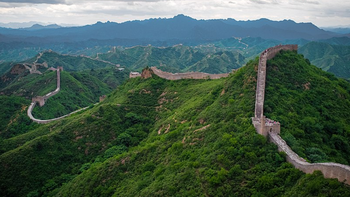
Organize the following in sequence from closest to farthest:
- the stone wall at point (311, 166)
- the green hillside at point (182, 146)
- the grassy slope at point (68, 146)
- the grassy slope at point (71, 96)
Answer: the stone wall at point (311, 166) < the green hillside at point (182, 146) < the grassy slope at point (68, 146) < the grassy slope at point (71, 96)

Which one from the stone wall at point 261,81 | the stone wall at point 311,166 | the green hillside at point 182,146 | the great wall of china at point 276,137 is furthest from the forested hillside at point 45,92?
the stone wall at point 311,166

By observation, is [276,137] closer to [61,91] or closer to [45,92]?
[61,91]

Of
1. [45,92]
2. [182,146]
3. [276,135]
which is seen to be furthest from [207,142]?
[45,92]

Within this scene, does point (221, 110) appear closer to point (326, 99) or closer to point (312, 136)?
point (312, 136)

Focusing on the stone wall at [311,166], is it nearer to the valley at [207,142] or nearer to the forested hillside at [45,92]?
the valley at [207,142]

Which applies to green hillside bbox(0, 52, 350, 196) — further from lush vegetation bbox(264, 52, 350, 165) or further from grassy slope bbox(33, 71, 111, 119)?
grassy slope bbox(33, 71, 111, 119)

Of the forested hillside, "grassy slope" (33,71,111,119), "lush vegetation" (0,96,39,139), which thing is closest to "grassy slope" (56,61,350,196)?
"lush vegetation" (0,96,39,139)
